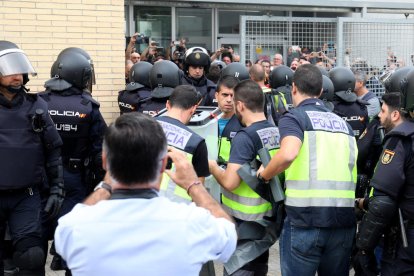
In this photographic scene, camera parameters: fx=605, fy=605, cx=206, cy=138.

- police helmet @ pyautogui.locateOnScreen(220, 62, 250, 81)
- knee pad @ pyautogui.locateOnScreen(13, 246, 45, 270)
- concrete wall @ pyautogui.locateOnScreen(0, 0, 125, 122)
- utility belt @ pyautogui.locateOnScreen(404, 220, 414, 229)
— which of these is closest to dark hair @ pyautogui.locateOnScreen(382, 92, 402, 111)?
utility belt @ pyautogui.locateOnScreen(404, 220, 414, 229)

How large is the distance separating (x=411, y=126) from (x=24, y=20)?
5.25 m

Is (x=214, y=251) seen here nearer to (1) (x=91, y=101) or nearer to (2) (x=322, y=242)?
(2) (x=322, y=242)

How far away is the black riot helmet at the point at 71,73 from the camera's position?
5.54 meters

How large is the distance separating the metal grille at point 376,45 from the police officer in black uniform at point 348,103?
340 centimetres

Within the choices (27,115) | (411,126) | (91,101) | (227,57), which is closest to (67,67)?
(91,101)

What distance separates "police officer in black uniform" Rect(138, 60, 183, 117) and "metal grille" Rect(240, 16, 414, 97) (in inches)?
120

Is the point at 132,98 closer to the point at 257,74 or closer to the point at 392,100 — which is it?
the point at 257,74

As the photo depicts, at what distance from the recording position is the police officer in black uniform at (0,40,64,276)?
172 inches

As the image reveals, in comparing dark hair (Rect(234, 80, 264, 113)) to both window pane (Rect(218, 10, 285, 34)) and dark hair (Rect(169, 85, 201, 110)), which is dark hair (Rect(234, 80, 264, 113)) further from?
window pane (Rect(218, 10, 285, 34))

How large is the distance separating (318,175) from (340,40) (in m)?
6.98

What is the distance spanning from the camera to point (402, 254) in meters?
3.60

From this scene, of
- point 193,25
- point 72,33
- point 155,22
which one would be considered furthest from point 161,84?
point 193,25

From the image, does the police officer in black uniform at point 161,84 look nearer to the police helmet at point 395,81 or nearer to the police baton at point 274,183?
the police helmet at point 395,81

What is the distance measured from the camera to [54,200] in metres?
4.77
